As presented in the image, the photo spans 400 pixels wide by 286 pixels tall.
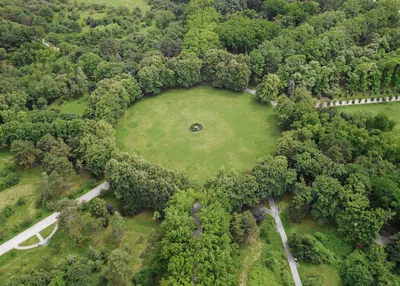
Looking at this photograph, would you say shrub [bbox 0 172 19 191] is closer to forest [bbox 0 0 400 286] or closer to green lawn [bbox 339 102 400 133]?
forest [bbox 0 0 400 286]

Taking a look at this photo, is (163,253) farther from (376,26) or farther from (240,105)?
(376,26)

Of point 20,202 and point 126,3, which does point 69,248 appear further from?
point 126,3

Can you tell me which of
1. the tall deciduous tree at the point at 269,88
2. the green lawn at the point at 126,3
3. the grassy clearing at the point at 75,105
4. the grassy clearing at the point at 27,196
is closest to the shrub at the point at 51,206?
the grassy clearing at the point at 27,196

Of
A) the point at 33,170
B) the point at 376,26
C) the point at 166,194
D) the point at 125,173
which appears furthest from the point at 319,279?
the point at 376,26

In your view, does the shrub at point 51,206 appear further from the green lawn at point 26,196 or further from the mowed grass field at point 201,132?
the mowed grass field at point 201,132

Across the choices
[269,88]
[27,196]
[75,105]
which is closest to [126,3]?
[75,105]
